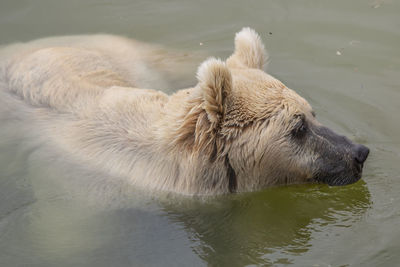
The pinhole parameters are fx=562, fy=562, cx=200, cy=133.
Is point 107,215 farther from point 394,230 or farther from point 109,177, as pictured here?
point 394,230

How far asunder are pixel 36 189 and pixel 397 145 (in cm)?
404

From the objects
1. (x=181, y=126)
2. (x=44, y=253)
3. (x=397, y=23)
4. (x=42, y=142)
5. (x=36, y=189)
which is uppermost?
(x=397, y=23)

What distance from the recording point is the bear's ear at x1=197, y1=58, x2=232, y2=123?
485 cm

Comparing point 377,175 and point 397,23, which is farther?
point 397,23

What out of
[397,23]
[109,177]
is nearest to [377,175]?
[109,177]

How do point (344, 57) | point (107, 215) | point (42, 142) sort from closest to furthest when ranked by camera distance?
point (107, 215) → point (42, 142) → point (344, 57)

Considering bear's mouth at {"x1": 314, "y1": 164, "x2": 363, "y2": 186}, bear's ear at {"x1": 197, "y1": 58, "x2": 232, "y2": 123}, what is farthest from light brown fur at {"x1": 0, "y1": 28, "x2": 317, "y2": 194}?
bear's mouth at {"x1": 314, "y1": 164, "x2": 363, "y2": 186}

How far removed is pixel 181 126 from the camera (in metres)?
5.20

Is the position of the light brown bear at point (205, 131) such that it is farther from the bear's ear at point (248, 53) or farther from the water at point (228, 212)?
the water at point (228, 212)

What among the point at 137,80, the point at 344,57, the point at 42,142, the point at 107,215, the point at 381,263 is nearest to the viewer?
the point at 381,263

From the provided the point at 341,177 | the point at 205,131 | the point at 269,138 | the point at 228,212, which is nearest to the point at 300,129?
the point at 269,138

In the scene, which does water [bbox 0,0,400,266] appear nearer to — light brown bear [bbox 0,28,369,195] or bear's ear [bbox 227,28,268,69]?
light brown bear [bbox 0,28,369,195]

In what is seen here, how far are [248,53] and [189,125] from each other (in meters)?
1.21

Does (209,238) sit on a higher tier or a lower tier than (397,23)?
lower
